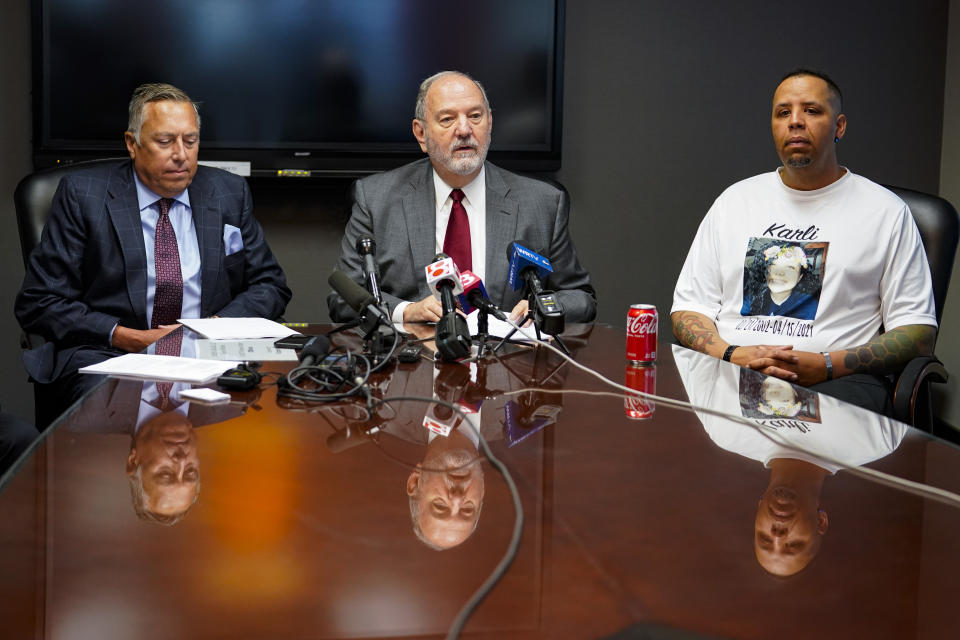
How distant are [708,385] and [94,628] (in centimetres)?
116

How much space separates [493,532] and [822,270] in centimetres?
179

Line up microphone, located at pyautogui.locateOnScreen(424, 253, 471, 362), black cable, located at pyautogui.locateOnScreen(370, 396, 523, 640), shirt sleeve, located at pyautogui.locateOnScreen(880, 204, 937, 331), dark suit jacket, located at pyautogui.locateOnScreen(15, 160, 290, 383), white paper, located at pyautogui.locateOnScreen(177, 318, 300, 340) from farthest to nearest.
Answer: dark suit jacket, located at pyautogui.locateOnScreen(15, 160, 290, 383) < shirt sleeve, located at pyautogui.locateOnScreen(880, 204, 937, 331) < white paper, located at pyautogui.locateOnScreen(177, 318, 300, 340) < microphone, located at pyautogui.locateOnScreen(424, 253, 471, 362) < black cable, located at pyautogui.locateOnScreen(370, 396, 523, 640)

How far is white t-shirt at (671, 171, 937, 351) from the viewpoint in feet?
7.44

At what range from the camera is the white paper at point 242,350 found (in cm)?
175

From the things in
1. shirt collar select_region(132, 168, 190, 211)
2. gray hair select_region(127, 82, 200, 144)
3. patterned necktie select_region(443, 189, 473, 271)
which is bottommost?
patterned necktie select_region(443, 189, 473, 271)

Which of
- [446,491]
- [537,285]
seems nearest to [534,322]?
[537,285]

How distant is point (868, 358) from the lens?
82.8 inches

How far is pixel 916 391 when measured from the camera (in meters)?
1.82

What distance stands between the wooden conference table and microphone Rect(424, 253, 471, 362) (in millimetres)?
378

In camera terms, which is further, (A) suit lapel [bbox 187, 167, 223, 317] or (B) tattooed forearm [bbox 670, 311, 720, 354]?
(A) suit lapel [bbox 187, 167, 223, 317]

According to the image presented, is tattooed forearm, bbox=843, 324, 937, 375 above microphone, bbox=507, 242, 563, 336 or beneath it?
beneath

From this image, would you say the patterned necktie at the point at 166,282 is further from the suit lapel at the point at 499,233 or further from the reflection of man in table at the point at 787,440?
the reflection of man in table at the point at 787,440

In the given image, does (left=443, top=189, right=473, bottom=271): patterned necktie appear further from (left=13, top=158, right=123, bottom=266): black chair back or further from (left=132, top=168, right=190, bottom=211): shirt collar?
(left=13, top=158, right=123, bottom=266): black chair back

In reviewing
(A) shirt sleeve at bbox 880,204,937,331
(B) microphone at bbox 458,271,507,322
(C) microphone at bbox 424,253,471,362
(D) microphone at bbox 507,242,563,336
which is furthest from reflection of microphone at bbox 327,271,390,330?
(A) shirt sleeve at bbox 880,204,937,331
